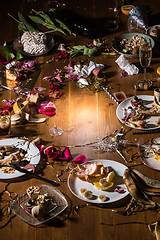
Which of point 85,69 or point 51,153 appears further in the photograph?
point 85,69

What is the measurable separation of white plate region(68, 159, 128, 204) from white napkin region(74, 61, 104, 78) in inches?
39.3

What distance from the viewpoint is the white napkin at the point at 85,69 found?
243 centimetres

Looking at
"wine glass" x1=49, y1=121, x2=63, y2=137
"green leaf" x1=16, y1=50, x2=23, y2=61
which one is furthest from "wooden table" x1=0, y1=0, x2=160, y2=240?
"green leaf" x1=16, y1=50, x2=23, y2=61

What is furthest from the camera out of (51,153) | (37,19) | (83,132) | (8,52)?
(37,19)

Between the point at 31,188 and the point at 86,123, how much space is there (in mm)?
697

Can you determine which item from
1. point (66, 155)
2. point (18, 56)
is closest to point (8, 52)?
point (18, 56)

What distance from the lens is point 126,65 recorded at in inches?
95.2

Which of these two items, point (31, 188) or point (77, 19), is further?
point (77, 19)

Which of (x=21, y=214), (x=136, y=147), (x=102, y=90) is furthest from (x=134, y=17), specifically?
(x=21, y=214)

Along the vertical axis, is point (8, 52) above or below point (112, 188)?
above

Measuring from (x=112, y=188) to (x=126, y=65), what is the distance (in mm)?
1262

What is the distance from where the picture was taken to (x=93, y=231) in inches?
56.7

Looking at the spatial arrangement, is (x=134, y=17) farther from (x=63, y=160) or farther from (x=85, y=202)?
(x=85, y=202)

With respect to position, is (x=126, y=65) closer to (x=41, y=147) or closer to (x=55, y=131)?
(x=55, y=131)
